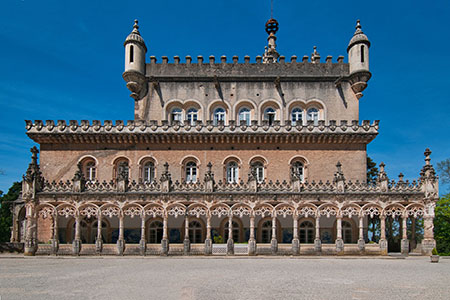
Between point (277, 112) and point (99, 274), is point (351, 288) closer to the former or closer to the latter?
point (99, 274)

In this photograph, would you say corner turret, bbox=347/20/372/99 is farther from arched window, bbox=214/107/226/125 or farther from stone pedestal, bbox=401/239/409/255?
stone pedestal, bbox=401/239/409/255

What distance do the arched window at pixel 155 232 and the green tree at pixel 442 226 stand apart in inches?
902

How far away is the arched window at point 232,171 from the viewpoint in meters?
32.9

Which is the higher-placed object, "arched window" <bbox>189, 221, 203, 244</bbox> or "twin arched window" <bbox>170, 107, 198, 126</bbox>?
"twin arched window" <bbox>170, 107, 198, 126</bbox>

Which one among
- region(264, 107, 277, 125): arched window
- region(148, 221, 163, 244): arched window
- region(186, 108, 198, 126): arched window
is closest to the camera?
A: region(148, 221, 163, 244): arched window

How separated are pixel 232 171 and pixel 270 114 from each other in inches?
Answer: 283

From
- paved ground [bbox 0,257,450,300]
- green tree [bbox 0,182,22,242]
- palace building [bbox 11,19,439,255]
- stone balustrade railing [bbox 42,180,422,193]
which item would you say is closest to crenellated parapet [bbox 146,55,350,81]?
palace building [bbox 11,19,439,255]

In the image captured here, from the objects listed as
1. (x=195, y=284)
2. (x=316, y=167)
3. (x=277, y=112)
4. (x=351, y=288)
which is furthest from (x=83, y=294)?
(x=277, y=112)

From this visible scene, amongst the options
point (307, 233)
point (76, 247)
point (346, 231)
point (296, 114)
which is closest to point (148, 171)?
point (76, 247)

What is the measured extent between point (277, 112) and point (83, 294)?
1077 inches

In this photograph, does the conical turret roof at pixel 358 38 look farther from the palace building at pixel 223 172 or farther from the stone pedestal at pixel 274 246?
the stone pedestal at pixel 274 246

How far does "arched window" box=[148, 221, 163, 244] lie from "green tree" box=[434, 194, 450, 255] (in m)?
22.9

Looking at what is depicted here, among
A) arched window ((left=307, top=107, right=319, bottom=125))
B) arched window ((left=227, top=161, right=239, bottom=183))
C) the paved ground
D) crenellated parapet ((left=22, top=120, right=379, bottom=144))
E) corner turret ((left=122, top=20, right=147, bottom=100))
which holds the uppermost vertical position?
corner turret ((left=122, top=20, right=147, bottom=100))

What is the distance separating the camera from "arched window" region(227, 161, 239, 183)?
32947 millimetres
